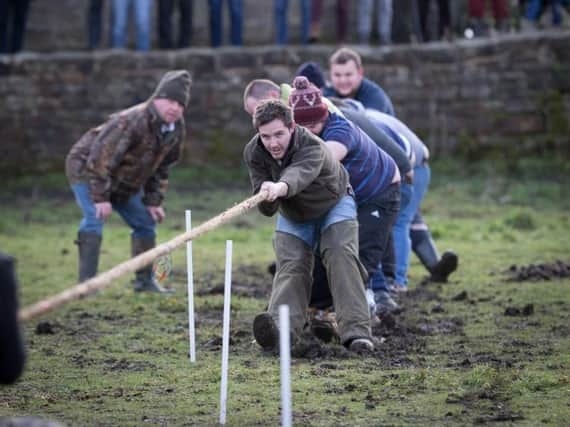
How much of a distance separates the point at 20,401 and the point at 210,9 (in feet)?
39.5

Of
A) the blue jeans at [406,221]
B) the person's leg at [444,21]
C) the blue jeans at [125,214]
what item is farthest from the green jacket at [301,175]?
the person's leg at [444,21]

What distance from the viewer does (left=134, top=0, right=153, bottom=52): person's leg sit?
18.4 m

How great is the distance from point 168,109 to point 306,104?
271 centimetres

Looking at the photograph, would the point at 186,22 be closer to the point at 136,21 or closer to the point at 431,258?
the point at 136,21

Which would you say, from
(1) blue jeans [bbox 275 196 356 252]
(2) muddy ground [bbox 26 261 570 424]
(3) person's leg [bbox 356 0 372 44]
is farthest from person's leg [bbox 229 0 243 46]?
(1) blue jeans [bbox 275 196 356 252]

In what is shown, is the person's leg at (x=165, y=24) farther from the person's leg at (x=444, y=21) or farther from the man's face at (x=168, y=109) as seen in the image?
the man's face at (x=168, y=109)

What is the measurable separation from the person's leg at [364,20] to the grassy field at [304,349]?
375 centimetres

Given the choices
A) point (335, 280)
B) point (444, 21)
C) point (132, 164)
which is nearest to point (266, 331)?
point (335, 280)

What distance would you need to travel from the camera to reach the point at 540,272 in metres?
12.2

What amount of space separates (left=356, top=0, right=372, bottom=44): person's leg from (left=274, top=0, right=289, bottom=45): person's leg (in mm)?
1088

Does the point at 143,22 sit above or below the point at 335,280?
above

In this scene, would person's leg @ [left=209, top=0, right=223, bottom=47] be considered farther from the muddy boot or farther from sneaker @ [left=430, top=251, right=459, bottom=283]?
sneaker @ [left=430, top=251, right=459, bottom=283]

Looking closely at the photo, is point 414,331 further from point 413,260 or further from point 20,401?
point 413,260

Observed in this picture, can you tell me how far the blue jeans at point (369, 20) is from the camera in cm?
1883
